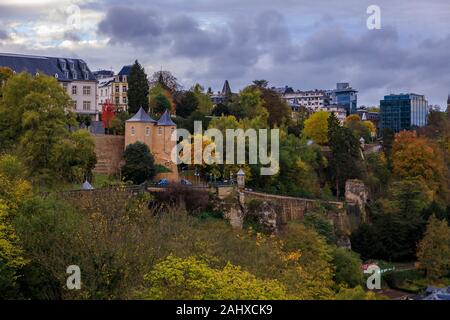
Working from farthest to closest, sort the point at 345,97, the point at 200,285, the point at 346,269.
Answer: the point at 345,97 < the point at 346,269 < the point at 200,285

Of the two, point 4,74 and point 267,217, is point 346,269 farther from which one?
point 4,74

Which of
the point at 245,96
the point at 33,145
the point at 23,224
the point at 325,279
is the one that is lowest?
the point at 325,279

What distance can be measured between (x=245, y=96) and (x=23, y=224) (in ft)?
145

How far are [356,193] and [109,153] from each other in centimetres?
1915

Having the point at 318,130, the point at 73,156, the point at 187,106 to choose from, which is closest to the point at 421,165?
the point at 318,130

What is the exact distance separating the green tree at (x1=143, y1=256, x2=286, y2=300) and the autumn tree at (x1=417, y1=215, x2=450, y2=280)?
2840 centimetres

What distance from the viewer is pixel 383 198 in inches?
2488

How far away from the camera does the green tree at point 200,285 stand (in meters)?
23.2

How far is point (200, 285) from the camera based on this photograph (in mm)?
23562

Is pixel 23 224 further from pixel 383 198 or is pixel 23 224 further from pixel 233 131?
pixel 383 198

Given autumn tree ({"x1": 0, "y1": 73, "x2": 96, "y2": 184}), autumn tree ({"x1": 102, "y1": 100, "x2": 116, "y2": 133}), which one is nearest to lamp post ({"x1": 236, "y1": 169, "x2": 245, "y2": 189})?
autumn tree ({"x1": 0, "y1": 73, "x2": 96, "y2": 184})

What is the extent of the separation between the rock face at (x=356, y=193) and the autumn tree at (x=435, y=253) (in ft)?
33.2

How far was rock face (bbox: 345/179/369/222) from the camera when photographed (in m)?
61.8
